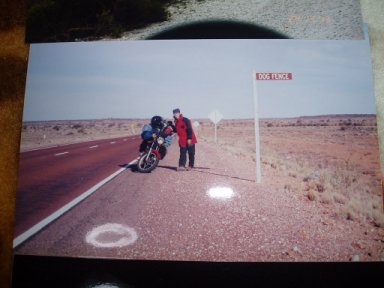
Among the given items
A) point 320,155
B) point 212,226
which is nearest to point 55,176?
point 212,226

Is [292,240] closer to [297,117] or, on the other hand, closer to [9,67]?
[297,117]

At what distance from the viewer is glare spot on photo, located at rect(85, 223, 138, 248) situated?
2.42 meters

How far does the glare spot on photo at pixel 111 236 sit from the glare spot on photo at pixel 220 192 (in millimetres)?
879

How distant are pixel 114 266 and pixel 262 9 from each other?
4529 millimetres

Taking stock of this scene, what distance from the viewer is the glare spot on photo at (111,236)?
2.42 metres

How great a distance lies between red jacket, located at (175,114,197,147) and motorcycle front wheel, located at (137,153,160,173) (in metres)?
0.34

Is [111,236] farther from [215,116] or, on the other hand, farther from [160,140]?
[215,116]

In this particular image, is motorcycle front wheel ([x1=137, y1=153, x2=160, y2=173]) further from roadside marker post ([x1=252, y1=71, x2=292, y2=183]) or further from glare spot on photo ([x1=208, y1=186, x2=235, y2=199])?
roadside marker post ([x1=252, y1=71, x2=292, y2=183])

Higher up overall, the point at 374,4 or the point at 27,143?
the point at 374,4

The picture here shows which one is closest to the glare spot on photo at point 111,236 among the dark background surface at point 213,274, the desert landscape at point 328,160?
the dark background surface at point 213,274

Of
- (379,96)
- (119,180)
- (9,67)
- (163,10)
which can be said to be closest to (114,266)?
(119,180)

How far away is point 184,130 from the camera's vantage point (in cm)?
269

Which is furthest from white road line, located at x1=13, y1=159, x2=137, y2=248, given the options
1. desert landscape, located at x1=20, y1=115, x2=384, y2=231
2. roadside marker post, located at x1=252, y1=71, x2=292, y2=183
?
roadside marker post, located at x1=252, y1=71, x2=292, y2=183

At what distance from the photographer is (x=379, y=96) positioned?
307 cm
